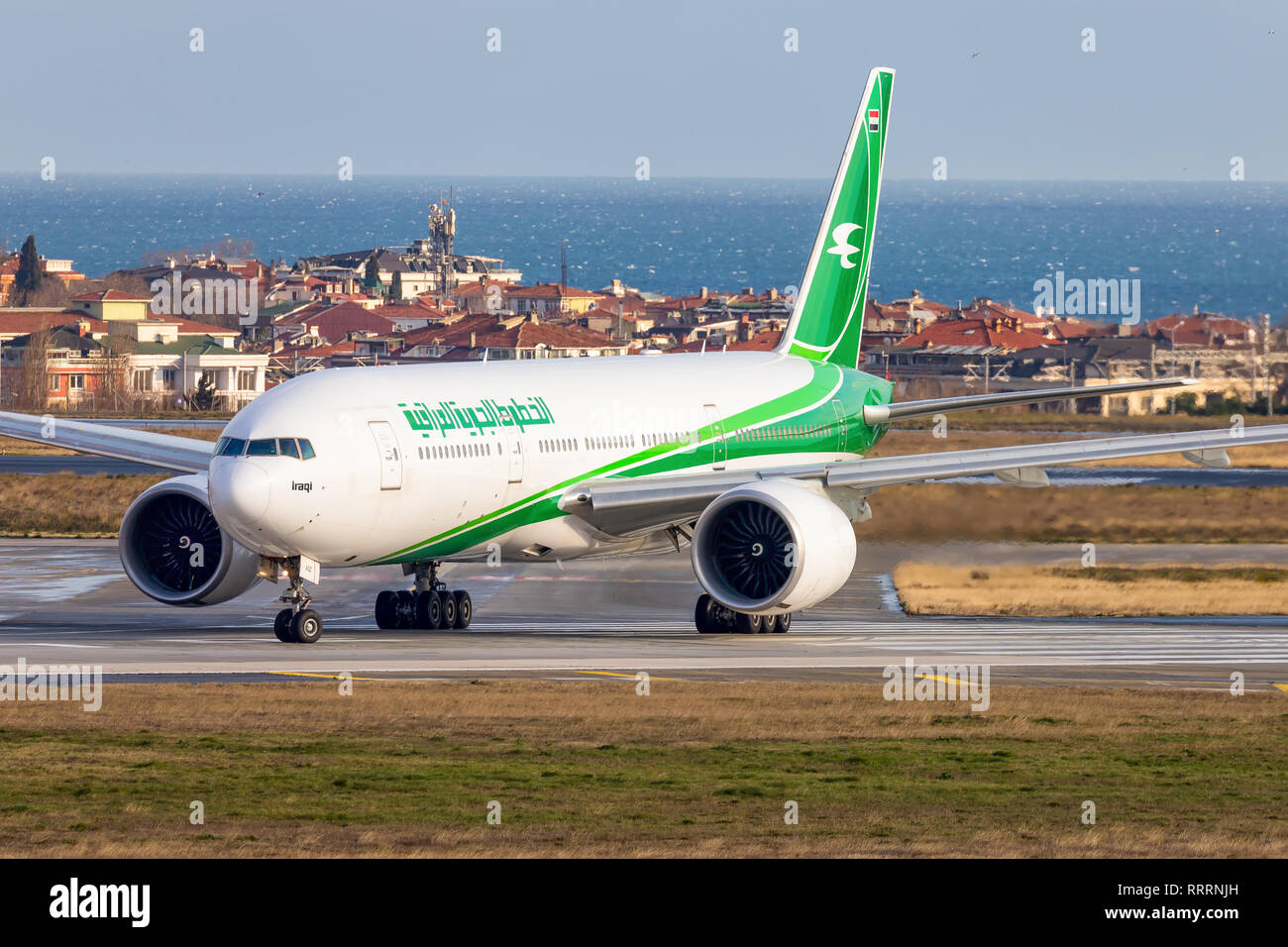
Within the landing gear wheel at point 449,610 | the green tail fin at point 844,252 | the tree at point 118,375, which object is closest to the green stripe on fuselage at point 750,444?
the green tail fin at point 844,252

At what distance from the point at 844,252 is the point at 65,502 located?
3121cm

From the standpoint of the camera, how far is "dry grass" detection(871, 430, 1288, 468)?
71688mm

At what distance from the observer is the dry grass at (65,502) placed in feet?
195

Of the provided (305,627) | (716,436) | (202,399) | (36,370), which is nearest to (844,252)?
(716,436)

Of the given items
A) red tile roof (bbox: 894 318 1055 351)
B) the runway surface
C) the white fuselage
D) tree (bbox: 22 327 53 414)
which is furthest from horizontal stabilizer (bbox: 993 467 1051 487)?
red tile roof (bbox: 894 318 1055 351)

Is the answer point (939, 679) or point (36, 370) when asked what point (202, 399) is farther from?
point (939, 679)

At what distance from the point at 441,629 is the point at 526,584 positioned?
31.2 feet

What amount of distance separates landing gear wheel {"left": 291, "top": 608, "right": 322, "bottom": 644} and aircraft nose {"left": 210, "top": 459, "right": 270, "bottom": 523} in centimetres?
290

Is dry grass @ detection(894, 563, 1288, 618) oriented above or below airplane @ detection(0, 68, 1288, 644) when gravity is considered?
below

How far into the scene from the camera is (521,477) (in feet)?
115

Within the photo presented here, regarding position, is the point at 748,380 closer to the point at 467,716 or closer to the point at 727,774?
the point at 467,716

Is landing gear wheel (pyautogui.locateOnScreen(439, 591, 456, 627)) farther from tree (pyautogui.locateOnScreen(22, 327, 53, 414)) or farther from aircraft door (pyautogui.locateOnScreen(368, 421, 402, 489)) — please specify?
tree (pyautogui.locateOnScreen(22, 327, 53, 414))
